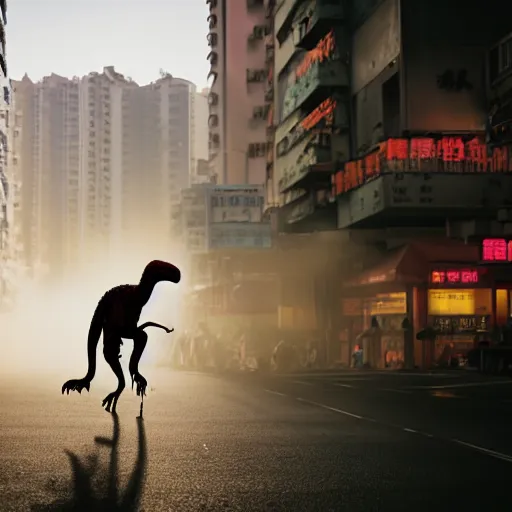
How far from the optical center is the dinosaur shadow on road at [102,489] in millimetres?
Result: 7707

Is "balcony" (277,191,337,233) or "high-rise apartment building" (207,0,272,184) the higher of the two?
"high-rise apartment building" (207,0,272,184)

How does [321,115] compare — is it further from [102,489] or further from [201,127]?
[201,127]

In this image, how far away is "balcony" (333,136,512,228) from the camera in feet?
140

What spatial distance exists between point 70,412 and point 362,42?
3502cm

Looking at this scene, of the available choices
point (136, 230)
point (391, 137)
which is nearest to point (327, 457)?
point (391, 137)

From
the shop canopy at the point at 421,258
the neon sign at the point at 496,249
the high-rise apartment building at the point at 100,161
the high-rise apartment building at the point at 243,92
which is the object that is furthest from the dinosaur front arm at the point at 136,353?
the high-rise apartment building at the point at 100,161

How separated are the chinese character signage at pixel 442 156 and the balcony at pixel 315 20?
33.1ft

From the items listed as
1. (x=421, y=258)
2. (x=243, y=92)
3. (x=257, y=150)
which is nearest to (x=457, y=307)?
(x=421, y=258)

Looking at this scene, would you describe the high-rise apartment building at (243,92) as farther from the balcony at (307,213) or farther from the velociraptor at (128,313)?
the velociraptor at (128,313)

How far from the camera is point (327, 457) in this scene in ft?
35.3

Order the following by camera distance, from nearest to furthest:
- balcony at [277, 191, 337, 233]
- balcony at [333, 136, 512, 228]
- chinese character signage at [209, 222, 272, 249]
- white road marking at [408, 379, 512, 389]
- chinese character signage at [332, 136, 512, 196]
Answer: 1. white road marking at [408, 379, 512, 389]
2. balcony at [333, 136, 512, 228]
3. chinese character signage at [332, 136, 512, 196]
4. balcony at [277, 191, 337, 233]
5. chinese character signage at [209, 222, 272, 249]

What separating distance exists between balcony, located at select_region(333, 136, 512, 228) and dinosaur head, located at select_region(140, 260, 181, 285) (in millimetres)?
29019

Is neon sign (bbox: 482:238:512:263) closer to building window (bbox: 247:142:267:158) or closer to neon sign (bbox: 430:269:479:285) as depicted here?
neon sign (bbox: 430:269:479:285)

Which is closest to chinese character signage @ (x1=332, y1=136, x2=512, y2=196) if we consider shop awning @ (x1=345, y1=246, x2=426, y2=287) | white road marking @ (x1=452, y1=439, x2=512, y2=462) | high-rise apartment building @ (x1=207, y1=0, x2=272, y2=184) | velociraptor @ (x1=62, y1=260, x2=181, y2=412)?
shop awning @ (x1=345, y1=246, x2=426, y2=287)
